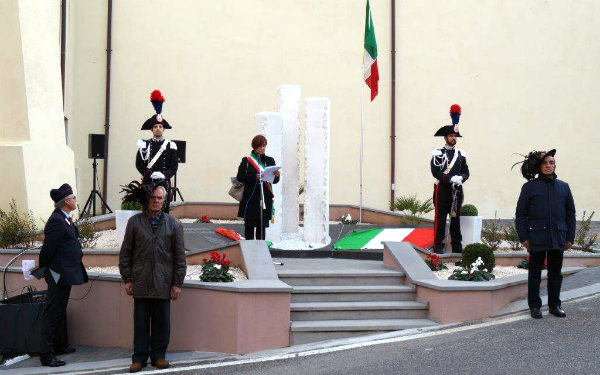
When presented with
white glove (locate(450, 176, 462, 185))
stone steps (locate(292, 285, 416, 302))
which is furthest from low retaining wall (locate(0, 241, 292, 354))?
white glove (locate(450, 176, 462, 185))

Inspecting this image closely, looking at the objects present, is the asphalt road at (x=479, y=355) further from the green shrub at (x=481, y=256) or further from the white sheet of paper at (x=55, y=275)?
the white sheet of paper at (x=55, y=275)

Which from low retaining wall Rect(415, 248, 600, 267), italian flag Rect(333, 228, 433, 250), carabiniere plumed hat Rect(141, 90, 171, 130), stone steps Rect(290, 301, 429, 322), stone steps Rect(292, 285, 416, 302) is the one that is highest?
carabiniere plumed hat Rect(141, 90, 171, 130)

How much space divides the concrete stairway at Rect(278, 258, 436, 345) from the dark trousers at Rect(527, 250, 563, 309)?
1113 mm

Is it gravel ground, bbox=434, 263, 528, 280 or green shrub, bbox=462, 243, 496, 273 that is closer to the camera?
green shrub, bbox=462, 243, 496, 273

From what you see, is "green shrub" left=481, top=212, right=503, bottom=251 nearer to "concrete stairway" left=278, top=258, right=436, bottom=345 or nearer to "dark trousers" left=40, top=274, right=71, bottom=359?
"concrete stairway" left=278, top=258, right=436, bottom=345

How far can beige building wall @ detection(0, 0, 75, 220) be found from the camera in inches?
551

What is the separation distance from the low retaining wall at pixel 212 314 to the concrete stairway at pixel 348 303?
304 millimetres

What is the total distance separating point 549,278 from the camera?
912cm

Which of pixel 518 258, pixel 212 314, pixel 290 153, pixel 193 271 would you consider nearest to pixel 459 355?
pixel 212 314

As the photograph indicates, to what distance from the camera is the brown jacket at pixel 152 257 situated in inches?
321

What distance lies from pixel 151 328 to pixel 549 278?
4.18 meters

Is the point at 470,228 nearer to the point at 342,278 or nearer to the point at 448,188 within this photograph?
the point at 448,188

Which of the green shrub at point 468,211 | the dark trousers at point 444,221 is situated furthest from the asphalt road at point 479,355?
the green shrub at point 468,211

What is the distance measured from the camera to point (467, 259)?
10312 mm
